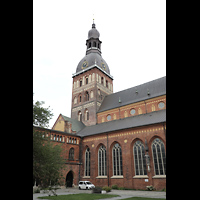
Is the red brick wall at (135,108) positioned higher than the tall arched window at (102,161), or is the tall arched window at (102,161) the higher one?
the red brick wall at (135,108)

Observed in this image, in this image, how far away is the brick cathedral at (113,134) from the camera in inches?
861

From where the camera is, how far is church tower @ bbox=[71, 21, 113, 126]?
38.0 metres

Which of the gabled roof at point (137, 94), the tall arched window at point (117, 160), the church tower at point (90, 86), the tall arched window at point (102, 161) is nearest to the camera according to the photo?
the tall arched window at point (117, 160)

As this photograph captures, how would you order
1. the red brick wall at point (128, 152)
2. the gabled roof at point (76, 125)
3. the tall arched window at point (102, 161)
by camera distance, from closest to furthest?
the red brick wall at point (128, 152), the tall arched window at point (102, 161), the gabled roof at point (76, 125)

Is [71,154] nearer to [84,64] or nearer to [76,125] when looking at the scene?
[76,125]

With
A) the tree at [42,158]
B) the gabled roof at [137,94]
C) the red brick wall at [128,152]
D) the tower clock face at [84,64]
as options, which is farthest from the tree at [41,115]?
the tower clock face at [84,64]

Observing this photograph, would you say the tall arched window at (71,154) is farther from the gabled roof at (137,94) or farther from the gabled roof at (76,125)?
the gabled roof at (137,94)

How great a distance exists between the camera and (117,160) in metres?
24.8

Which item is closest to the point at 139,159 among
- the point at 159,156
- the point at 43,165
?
the point at 159,156

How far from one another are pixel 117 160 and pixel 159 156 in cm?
618
